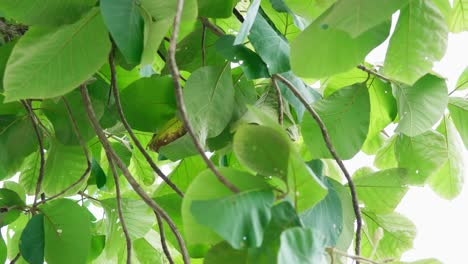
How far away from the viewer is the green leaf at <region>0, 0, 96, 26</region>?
36 centimetres

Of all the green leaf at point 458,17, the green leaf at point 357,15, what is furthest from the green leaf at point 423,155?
the green leaf at point 357,15

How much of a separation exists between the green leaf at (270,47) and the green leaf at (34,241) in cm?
20

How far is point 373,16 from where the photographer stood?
0.30 metres

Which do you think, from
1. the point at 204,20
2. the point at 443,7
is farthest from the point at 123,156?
the point at 443,7

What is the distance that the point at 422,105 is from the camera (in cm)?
44

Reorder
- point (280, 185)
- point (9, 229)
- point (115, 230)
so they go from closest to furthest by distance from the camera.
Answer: point (280, 185) → point (115, 230) → point (9, 229)

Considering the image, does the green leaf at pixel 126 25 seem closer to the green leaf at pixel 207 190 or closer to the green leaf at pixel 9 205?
the green leaf at pixel 207 190

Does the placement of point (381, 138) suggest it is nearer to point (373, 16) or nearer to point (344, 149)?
point (344, 149)

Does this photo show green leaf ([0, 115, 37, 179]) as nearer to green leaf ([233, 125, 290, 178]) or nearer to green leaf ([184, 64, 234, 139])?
green leaf ([184, 64, 234, 139])

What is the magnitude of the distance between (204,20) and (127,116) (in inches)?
3.6

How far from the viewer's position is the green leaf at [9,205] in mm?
488

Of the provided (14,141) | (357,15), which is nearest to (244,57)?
(357,15)

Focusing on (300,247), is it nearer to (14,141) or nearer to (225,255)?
(225,255)

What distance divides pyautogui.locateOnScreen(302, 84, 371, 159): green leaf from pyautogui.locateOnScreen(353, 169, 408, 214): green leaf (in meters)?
0.06
